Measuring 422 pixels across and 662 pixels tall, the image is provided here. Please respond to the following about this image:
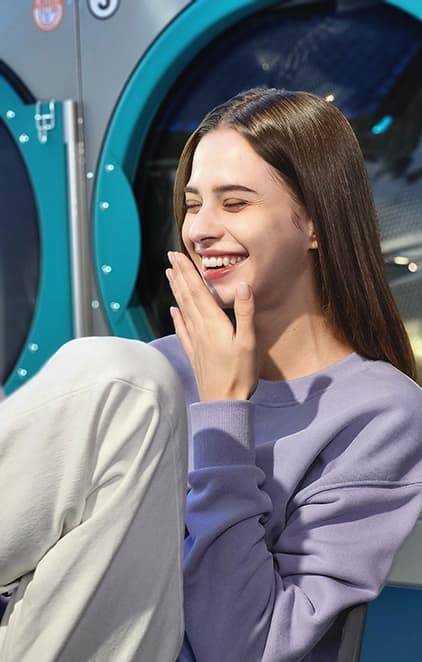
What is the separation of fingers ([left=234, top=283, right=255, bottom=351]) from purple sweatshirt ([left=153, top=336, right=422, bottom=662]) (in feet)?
0.23

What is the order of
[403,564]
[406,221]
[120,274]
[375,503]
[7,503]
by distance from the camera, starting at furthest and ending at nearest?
[120,274], [406,221], [403,564], [375,503], [7,503]

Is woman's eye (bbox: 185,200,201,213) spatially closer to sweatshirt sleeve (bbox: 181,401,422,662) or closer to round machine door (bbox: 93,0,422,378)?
sweatshirt sleeve (bbox: 181,401,422,662)

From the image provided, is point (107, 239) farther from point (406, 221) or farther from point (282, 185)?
point (282, 185)

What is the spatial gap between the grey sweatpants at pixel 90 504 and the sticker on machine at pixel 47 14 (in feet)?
3.87

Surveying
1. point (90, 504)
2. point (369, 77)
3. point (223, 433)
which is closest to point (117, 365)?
point (90, 504)

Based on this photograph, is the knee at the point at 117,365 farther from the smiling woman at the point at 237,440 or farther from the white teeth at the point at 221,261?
the white teeth at the point at 221,261

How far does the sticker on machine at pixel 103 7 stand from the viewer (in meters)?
1.59

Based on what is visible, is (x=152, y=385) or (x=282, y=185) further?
(x=282, y=185)

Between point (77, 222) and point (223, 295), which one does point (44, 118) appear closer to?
point (77, 222)

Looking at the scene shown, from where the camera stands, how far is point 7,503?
62 cm

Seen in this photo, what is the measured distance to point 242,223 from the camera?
3.06ft

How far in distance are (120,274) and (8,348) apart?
342mm

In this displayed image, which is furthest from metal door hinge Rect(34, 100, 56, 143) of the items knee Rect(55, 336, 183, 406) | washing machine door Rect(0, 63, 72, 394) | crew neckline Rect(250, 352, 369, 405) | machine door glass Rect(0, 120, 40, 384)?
knee Rect(55, 336, 183, 406)

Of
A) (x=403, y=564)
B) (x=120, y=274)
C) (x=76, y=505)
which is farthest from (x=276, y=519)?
(x=120, y=274)
